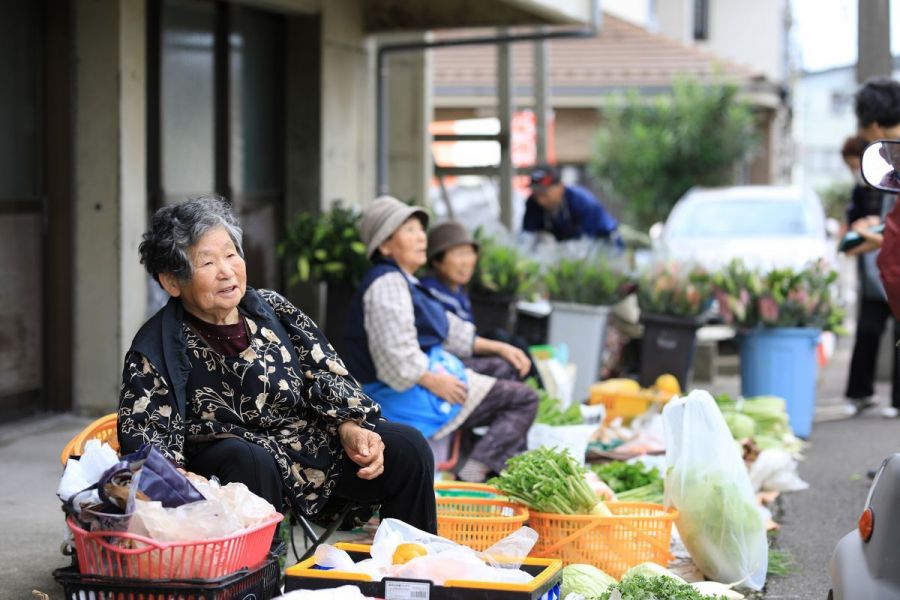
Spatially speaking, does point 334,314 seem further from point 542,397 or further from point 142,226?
point 542,397

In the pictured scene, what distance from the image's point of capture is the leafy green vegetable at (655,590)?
3918mm

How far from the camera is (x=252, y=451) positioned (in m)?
3.90

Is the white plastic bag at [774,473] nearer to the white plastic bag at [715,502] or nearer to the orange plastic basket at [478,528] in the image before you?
the white plastic bag at [715,502]

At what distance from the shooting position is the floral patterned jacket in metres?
3.78

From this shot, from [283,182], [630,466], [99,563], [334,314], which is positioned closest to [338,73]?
[283,182]

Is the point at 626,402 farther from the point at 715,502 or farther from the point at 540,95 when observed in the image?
the point at 540,95

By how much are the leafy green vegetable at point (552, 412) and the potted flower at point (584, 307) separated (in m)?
1.93

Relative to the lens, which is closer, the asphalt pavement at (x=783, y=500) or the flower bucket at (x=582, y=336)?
the asphalt pavement at (x=783, y=500)

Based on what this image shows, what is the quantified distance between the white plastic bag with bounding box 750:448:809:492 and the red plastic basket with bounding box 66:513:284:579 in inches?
162

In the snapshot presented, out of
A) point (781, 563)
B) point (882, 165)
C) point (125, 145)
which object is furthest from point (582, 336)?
point (882, 165)

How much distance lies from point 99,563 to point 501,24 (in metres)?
7.91

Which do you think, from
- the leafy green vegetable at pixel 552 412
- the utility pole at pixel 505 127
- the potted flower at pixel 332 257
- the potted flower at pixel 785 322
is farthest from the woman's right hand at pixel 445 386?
the utility pole at pixel 505 127

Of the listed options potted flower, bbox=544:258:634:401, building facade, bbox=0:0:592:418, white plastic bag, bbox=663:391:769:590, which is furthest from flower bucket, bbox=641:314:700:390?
white plastic bag, bbox=663:391:769:590

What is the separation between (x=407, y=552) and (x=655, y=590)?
81 cm
